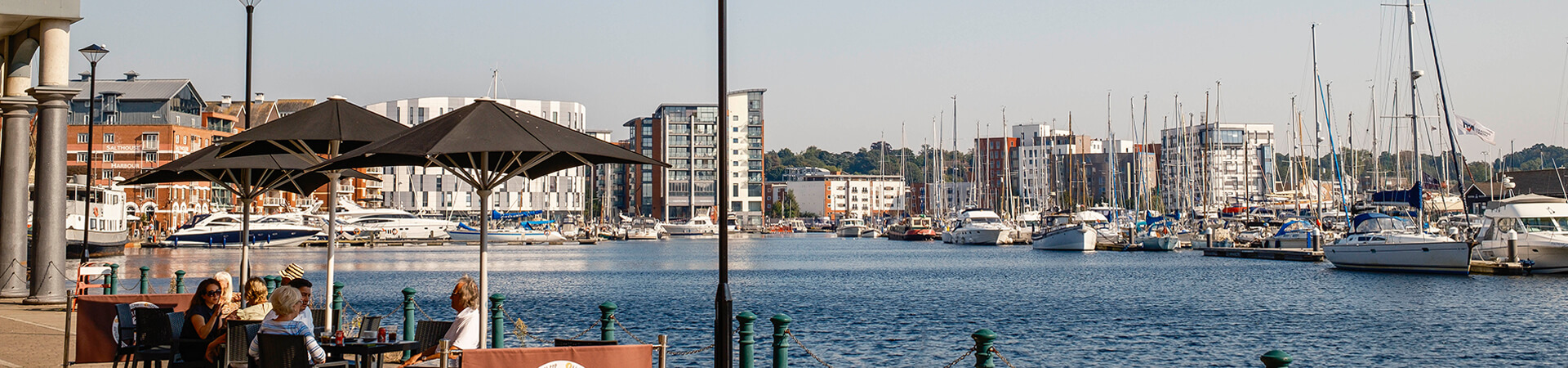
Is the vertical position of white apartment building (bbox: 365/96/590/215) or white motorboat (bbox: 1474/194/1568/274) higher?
white apartment building (bbox: 365/96/590/215)

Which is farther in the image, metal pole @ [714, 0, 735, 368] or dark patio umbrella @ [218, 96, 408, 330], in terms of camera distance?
dark patio umbrella @ [218, 96, 408, 330]

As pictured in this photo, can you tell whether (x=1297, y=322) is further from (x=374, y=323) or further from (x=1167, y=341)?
(x=374, y=323)

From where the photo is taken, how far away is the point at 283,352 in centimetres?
1040

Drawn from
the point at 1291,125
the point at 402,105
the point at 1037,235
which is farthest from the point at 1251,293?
the point at 402,105

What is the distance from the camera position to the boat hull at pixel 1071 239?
309 feet

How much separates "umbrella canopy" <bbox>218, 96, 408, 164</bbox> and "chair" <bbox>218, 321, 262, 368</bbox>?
2.98 meters

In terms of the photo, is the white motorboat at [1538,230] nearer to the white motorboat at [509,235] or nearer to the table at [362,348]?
the table at [362,348]

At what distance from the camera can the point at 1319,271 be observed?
2302 inches

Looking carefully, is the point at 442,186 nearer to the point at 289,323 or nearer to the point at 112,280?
the point at 112,280

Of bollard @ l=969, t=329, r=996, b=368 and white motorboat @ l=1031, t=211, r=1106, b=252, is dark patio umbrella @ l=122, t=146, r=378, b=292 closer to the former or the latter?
bollard @ l=969, t=329, r=996, b=368

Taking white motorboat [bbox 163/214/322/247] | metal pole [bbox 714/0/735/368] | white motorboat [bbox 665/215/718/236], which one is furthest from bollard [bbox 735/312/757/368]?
white motorboat [bbox 665/215/718/236]

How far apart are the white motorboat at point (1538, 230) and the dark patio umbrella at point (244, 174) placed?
153 feet

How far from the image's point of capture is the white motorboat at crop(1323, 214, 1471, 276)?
50.4 metres

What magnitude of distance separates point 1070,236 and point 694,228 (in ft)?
Result: 250
